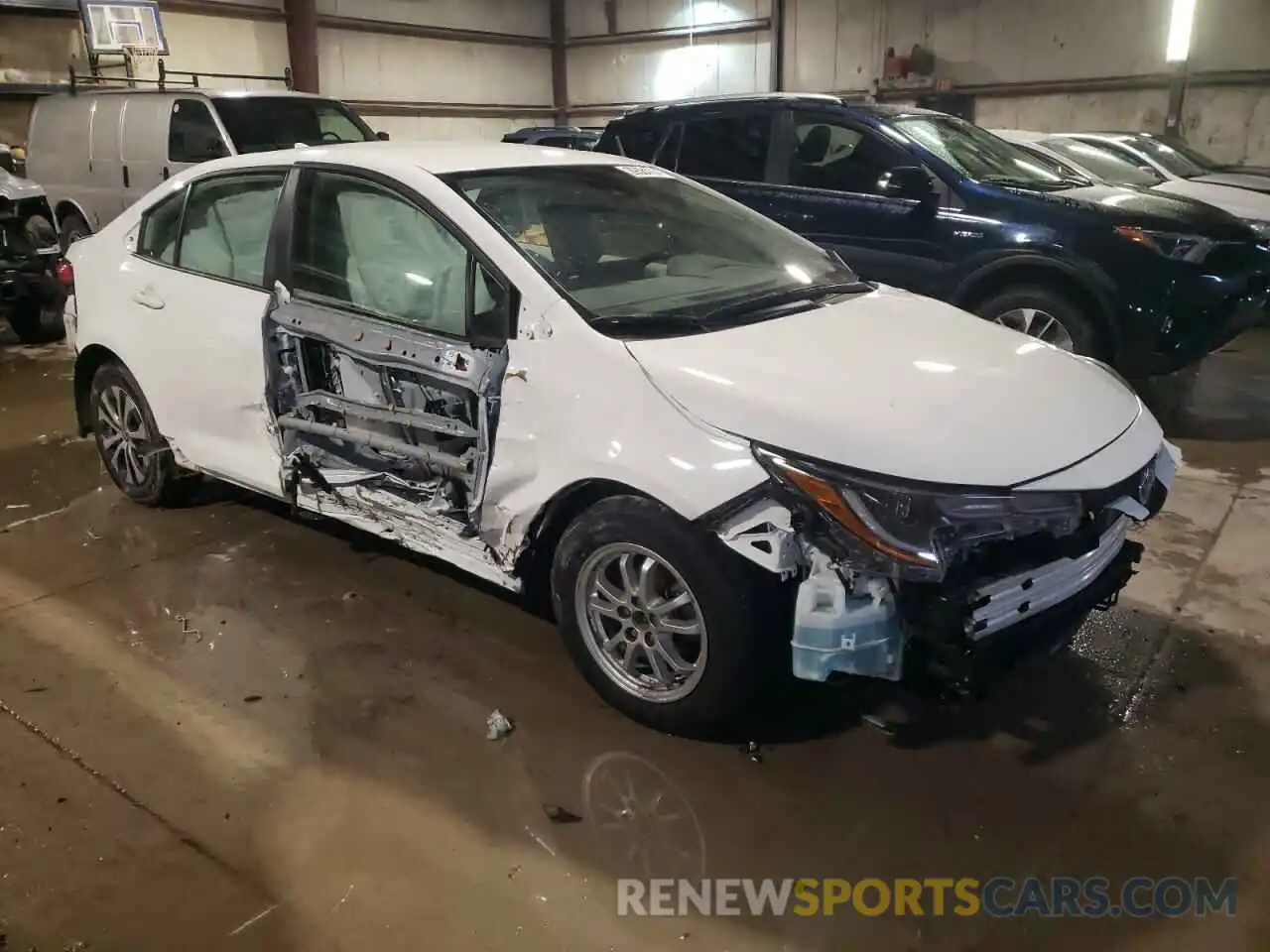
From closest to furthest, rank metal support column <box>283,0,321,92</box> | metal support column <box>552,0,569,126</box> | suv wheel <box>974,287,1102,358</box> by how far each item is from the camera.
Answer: suv wheel <box>974,287,1102,358</box> → metal support column <box>283,0,321,92</box> → metal support column <box>552,0,569,126</box>

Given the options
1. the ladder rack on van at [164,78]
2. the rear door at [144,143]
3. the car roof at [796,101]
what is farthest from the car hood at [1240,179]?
the ladder rack on van at [164,78]

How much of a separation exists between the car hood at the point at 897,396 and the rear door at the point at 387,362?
58 centimetres

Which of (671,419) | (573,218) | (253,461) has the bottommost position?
(253,461)

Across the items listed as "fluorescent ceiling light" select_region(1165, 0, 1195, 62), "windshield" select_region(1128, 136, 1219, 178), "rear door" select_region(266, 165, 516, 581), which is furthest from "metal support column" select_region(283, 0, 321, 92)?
"rear door" select_region(266, 165, 516, 581)

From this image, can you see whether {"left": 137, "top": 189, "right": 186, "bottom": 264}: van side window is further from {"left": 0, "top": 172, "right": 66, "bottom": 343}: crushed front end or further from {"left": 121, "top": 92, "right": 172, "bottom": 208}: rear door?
{"left": 121, "top": 92, "right": 172, "bottom": 208}: rear door

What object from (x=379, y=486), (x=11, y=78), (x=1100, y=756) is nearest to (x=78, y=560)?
(x=379, y=486)

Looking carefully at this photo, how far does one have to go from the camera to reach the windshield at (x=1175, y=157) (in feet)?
32.0

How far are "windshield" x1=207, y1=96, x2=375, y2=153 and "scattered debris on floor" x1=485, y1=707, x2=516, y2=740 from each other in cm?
683

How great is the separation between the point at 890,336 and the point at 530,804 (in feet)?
5.50

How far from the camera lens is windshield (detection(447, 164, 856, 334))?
293cm

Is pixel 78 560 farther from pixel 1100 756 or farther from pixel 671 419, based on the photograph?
pixel 1100 756

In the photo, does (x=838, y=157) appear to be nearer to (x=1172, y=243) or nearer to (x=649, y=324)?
(x=1172, y=243)

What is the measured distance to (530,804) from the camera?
101 inches

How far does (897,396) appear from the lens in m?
2.55
